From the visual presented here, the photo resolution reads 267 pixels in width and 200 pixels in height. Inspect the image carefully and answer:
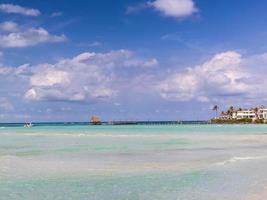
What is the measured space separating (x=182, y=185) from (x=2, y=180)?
7466mm

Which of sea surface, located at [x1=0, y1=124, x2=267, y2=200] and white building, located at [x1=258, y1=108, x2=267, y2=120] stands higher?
white building, located at [x1=258, y1=108, x2=267, y2=120]

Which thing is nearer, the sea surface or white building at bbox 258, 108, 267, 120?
the sea surface

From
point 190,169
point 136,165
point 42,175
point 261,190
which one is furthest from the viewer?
point 136,165

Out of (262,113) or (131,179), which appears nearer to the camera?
(131,179)

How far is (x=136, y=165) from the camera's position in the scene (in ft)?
76.8

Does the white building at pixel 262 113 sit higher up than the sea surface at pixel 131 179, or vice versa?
the white building at pixel 262 113

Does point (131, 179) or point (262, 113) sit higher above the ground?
point (262, 113)

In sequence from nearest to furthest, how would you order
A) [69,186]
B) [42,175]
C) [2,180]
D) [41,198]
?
[41,198]
[69,186]
[2,180]
[42,175]

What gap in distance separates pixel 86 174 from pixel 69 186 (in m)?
3.30

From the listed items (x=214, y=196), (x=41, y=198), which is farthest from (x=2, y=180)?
(x=214, y=196)

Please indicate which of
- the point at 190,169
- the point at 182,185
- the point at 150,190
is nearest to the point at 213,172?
the point at 190,169

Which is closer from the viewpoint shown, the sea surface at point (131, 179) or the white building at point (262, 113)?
the sea surface at point (131, 179)

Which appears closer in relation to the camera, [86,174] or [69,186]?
[69,186]

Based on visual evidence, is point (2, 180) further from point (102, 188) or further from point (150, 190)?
point (150, 190)
